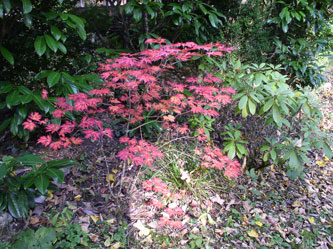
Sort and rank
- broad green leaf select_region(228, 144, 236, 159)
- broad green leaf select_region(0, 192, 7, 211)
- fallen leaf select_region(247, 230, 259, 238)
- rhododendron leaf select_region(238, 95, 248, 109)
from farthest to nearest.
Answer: broad green leaf select_region(228, 144, 236, 159) → rhododendron leaf select_region(238, 95, 248, 109) → fallen leaf select_region(247, 230, 259, 238) → broad green leaf select_region(0, 192, 7, 211)

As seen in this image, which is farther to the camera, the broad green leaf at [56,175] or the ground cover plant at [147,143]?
the ground cover plant at [147,143]

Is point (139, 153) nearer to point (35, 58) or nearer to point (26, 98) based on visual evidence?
point (26, 98)

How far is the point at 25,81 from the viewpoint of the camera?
2.59 m

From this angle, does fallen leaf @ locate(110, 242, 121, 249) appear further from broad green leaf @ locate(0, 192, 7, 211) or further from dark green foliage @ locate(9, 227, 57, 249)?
broad green leaf @ locate(0, 192, 7, 211)

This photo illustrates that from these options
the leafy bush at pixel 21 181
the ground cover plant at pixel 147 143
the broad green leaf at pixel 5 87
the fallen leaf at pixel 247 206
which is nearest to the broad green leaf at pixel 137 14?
the ground cover plant at pixel 147 143

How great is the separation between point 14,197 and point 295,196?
7.93ft

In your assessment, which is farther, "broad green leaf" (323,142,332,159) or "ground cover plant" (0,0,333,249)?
"broad green leaf" (323,142,332,159)

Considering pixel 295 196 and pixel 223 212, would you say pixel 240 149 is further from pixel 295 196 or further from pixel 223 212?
pixel 295 196

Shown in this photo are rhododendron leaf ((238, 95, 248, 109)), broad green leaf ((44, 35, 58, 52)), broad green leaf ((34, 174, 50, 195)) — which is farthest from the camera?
rhododendron leaf ((238, 95, 248, 109))

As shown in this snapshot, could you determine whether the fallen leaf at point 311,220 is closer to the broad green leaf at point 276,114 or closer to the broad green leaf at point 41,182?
the broad green leaf at point 276,114

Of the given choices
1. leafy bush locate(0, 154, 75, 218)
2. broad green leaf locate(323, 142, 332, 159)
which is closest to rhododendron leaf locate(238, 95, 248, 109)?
broad green leaf locate(323, 142, 332, 159)

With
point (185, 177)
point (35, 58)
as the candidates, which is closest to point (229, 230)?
point (185, 177)

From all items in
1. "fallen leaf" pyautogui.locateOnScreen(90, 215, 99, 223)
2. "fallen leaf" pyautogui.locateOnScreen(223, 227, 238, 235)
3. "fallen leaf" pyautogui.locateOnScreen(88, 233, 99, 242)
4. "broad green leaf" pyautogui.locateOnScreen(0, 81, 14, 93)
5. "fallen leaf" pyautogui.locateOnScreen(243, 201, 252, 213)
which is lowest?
"fallen leaf" pyautogui.locateOnScreen(243, 201, 252, 213)

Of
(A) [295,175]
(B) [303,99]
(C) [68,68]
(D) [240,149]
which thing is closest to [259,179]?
(A) [295,175]
